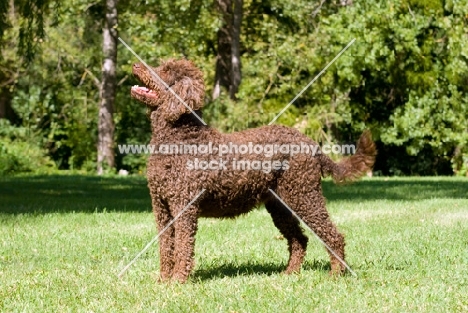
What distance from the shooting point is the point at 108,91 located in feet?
74.8

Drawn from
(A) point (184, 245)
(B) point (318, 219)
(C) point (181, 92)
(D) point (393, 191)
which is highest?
(C) point (181, 92)

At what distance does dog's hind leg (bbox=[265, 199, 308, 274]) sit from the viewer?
A: 677cm

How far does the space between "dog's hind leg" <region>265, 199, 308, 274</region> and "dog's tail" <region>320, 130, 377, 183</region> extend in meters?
0.48

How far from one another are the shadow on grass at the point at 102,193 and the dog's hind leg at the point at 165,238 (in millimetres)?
5102

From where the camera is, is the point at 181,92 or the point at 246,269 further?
the point at 246,269

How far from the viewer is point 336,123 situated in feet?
83.8

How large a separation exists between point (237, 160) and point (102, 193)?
30.6 ft

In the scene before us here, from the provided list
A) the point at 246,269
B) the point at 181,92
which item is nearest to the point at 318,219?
the point at 246,269

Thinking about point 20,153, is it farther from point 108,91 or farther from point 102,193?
point 102,193

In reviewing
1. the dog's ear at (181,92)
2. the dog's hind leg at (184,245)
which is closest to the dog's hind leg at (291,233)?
the dog's hind leg at (184,245)

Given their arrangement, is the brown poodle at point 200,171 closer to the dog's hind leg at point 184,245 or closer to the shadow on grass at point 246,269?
the dog's hind leg at point 184,245

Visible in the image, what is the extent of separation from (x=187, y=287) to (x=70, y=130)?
20463 mm

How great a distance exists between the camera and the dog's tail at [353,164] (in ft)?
22.4

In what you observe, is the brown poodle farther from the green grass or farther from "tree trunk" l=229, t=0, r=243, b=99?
"tree trunk" l=229, t=0, r=243, b=99
